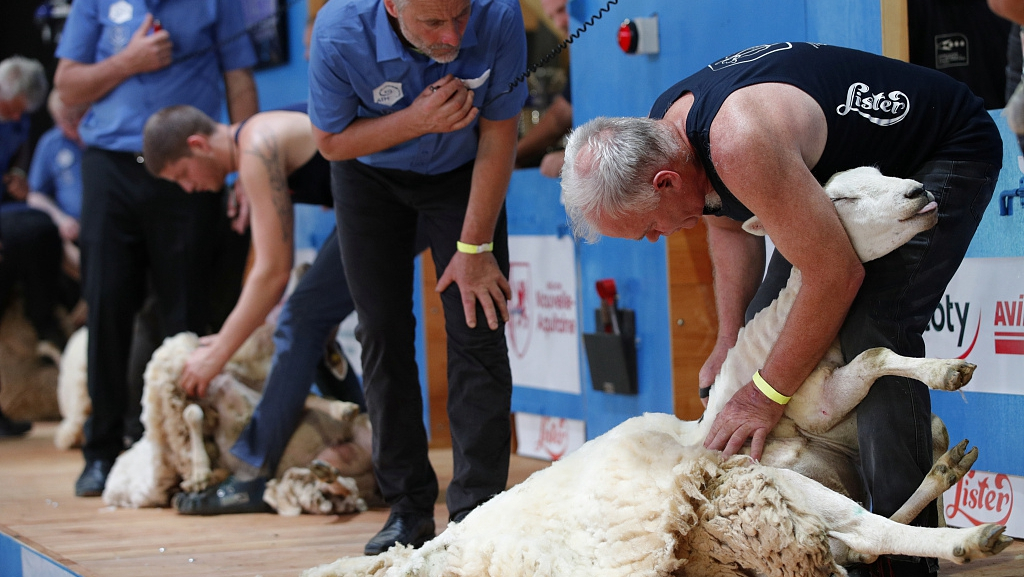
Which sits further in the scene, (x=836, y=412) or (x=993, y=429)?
→ (x=993, y=429)

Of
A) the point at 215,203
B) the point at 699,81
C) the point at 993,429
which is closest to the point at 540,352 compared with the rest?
the point at 215,203

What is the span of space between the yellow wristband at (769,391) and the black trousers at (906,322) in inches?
5.7

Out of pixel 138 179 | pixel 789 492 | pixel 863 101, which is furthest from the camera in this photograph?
pixel 138 179

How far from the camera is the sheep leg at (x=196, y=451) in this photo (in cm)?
336

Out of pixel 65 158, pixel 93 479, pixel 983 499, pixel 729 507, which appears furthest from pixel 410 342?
pixel 65 158

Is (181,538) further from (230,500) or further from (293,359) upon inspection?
(293,359)

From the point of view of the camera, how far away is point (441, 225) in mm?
2676

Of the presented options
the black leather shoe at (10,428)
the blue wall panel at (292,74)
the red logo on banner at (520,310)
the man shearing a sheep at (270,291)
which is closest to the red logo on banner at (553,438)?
the red logo on banner at (520,310)

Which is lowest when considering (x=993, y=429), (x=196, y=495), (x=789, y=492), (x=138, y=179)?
(x=196, y=495)

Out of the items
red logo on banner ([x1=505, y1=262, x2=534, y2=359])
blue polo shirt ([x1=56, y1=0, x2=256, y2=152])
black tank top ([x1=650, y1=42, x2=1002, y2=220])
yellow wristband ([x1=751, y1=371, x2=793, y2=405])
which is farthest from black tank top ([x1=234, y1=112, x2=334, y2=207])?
yellow wristband ([x1=751, y1=371, x2=793, y2=405])

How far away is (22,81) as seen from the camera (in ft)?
18.9

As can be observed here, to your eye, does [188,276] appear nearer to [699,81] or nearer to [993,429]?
[699,81]

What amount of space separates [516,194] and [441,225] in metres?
1.58

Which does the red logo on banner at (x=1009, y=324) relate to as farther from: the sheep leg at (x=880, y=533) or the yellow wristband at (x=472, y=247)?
the yellow wristband at (x=472, y=247)
